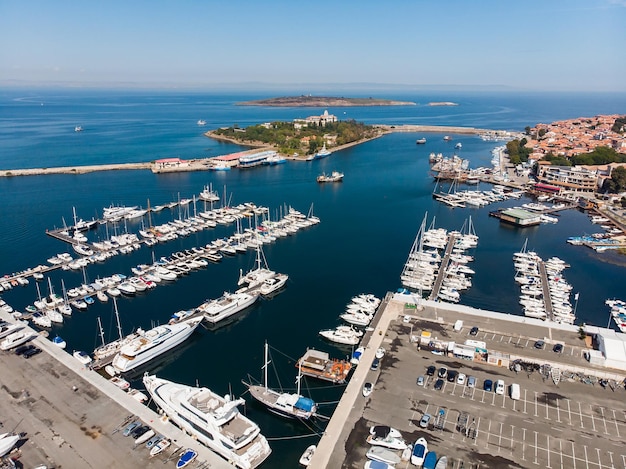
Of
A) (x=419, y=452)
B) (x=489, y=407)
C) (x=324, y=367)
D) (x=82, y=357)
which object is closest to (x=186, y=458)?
(x=324, y=367)

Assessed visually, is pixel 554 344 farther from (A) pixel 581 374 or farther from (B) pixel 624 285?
(B) pixel 624 285

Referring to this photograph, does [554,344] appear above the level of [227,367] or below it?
above

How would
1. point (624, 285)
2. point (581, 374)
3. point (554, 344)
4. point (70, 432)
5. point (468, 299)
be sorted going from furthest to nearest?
point (624, 285)
point (468, 299)
point (554, 344)
point (581, 374)
point (70, 432)

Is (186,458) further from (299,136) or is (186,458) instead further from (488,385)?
(299,136)

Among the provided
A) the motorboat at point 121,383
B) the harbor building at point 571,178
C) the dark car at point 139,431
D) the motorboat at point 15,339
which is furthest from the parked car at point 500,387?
the harbor building at point 571,178

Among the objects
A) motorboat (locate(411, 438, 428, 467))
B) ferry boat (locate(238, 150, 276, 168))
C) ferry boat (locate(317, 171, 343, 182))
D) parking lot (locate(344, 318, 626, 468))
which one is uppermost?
ferry boat (locate(238, 150, 276, 168))

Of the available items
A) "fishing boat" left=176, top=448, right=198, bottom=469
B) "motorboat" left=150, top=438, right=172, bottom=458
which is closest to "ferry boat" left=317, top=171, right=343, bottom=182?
"motorboat" left=150, top=438, right=172, bottom=458

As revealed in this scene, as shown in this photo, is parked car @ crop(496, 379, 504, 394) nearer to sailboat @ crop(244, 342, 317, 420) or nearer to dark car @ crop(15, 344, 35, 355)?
sailboat @ crop(244, 342, 317, 420)

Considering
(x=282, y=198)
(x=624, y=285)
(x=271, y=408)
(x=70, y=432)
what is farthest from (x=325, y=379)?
(x=282, y=198)
